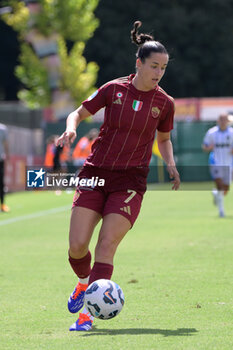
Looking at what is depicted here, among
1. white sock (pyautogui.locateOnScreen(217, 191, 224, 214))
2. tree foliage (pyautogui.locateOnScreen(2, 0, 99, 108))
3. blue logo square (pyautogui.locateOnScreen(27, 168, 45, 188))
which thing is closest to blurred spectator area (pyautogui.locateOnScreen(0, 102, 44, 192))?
tree foliage (pyautogui.locateOnScreen(2, 0, 99, 108))

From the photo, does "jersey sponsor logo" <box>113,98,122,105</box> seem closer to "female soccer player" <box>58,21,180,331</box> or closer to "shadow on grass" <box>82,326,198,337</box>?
"female soccer player" <box>58,21,180,331</box>

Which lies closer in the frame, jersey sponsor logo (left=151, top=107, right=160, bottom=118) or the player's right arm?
the player's right arm

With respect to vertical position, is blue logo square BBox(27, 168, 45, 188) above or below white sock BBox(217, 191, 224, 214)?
above

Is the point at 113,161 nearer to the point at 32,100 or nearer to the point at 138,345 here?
the point at 138,345

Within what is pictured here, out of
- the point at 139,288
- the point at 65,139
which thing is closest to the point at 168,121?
the point at 65,139

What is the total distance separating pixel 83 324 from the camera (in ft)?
21.3

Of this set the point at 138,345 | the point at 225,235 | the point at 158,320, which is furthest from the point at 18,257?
the point at 138,345

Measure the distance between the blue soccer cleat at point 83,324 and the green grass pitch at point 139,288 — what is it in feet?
0.23

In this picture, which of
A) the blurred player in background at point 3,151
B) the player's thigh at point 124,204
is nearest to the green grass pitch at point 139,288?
the player's thigh at point 124,204

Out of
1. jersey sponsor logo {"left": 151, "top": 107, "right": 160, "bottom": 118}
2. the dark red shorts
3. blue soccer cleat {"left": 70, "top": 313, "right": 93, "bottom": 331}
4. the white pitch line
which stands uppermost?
jersey sponsor logo {"left": 151, "top": 107, "right": 160, "bottom": 118}

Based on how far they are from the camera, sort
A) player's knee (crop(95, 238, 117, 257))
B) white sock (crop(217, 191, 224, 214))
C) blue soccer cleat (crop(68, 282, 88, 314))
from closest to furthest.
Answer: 1. player's knee (crop(95, 238, 117, 257))
2. blue soccer cleat (crop(68, 282, 88, 314))
3. white sock (crop(217, 191, 224, 214))

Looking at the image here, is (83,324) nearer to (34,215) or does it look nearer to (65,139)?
(65,139)

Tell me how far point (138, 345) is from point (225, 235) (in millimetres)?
8318

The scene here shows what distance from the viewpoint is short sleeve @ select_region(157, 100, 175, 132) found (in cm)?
675
